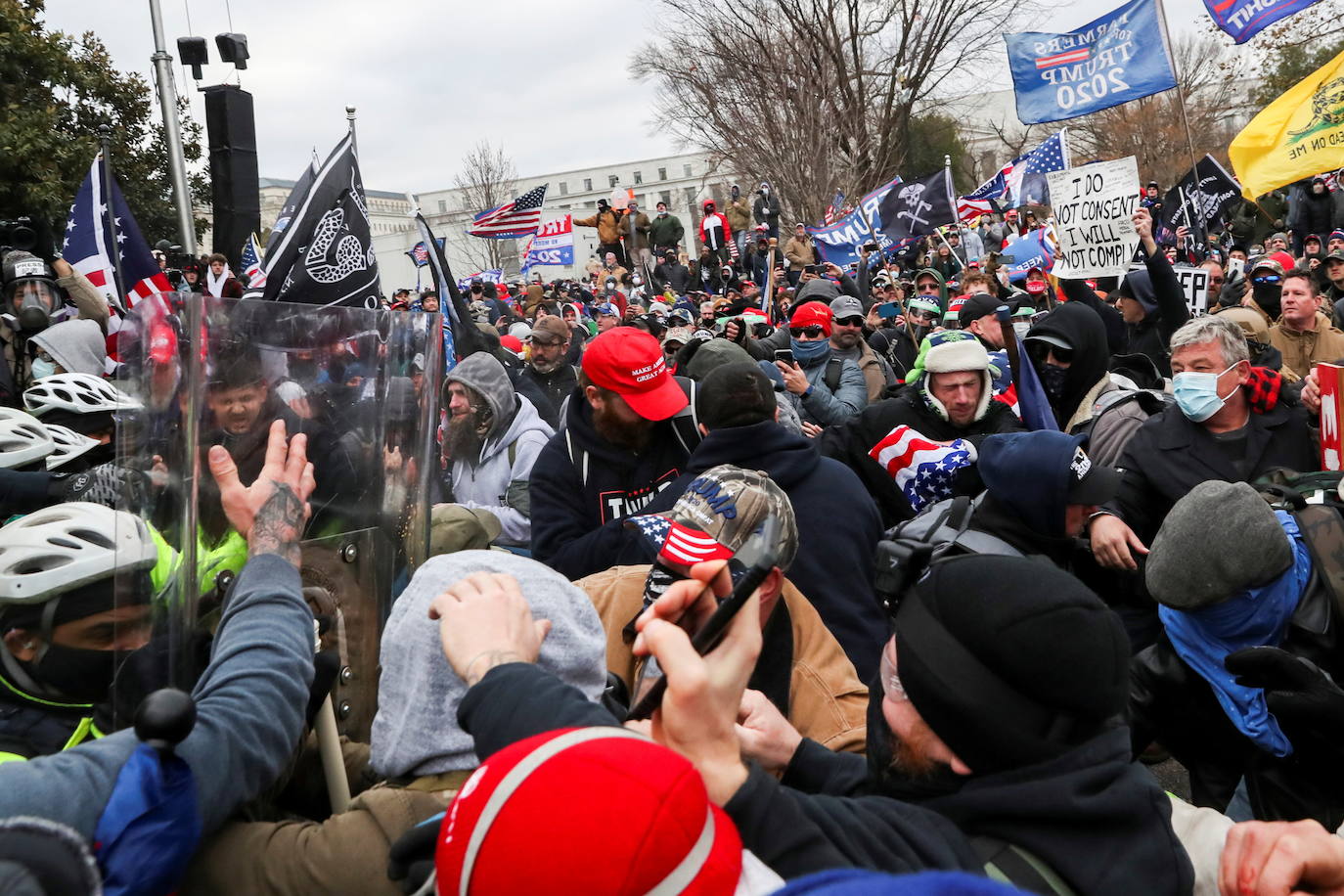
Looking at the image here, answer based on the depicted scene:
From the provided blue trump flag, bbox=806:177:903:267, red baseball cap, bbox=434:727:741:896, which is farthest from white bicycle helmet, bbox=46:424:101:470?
blue trump flag, bbox=806:177:903:267

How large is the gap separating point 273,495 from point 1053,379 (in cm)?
430

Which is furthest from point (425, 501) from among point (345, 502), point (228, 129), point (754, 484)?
point (228, 129)

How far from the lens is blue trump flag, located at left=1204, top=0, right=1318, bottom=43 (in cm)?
790

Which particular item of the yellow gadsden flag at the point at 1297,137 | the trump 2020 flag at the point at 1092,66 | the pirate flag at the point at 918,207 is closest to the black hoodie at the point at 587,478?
the yellow gadsden flag at the point at 1297,137

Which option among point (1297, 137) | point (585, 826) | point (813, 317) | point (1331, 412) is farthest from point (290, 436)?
point (1297, 137)

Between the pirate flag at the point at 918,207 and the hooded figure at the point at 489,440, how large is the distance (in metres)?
8.53

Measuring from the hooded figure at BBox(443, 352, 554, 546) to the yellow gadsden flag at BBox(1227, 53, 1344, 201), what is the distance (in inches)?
226

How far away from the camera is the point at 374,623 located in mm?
2396

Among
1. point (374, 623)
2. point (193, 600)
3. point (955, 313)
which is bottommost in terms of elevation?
point (374, 623)

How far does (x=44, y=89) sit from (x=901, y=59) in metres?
25.5

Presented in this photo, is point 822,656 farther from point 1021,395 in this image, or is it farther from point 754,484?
point 1021,395

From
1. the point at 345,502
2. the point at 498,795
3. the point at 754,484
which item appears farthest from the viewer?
the point at 754,484

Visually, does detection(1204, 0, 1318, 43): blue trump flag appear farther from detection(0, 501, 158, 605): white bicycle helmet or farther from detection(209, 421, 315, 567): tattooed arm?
detection(0, 501, 158, 605): white bicycle helmet

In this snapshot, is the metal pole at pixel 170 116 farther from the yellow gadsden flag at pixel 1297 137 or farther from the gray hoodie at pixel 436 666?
the gray hoodie at pixel 436 666
